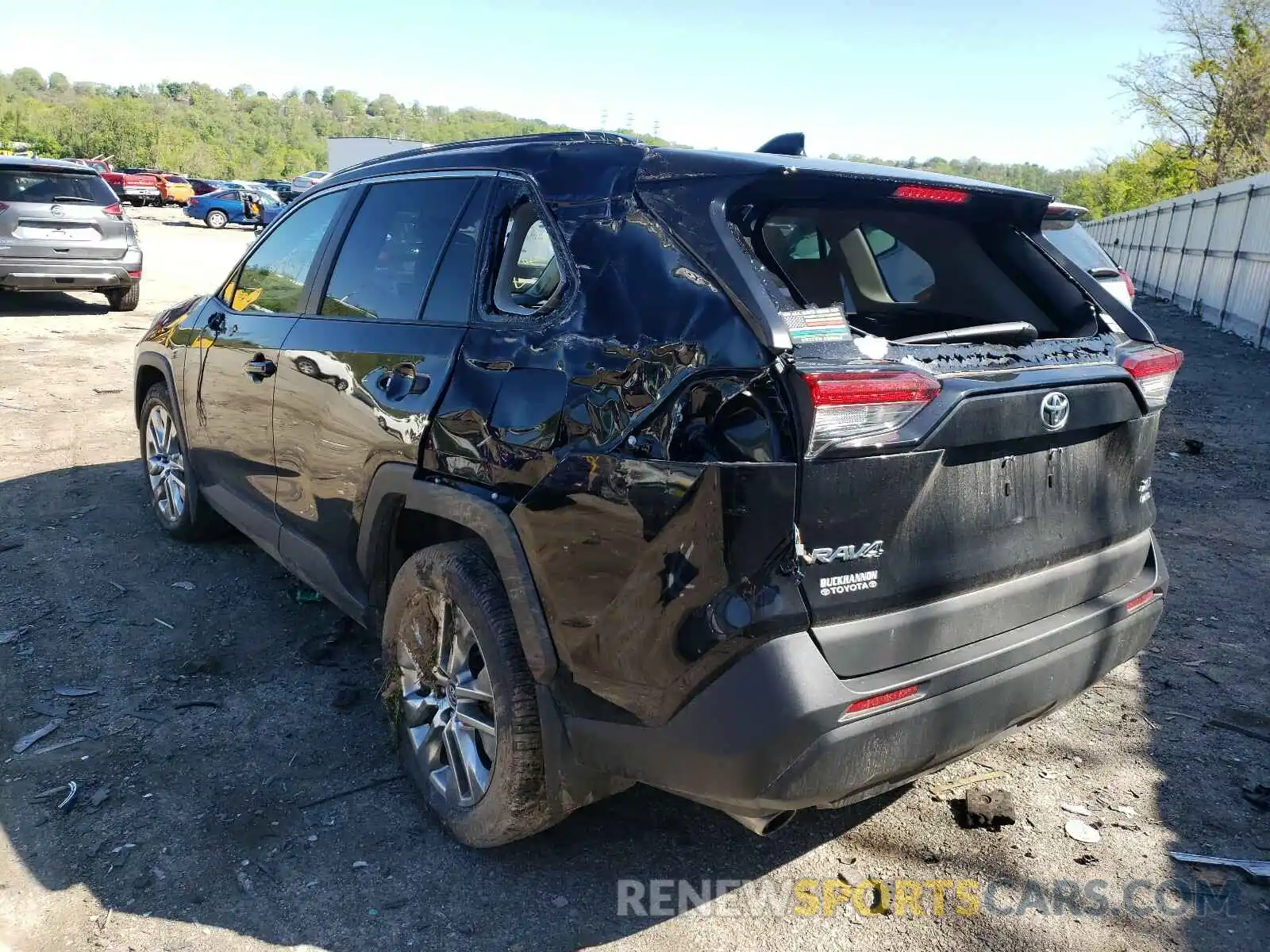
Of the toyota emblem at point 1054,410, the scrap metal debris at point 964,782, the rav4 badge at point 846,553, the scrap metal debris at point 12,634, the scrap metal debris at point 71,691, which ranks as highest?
the toyota emblem at point 1054,410

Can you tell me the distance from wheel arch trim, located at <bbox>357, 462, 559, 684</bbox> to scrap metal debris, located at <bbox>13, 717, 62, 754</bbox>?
4.53 feet

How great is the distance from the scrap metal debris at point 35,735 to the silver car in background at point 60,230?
1099cm

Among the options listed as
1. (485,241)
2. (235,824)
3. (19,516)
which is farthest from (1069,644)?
(19,516)

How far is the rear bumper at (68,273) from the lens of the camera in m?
12.4

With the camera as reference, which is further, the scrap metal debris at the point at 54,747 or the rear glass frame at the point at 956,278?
the scrap metal debris at the point at 54,747

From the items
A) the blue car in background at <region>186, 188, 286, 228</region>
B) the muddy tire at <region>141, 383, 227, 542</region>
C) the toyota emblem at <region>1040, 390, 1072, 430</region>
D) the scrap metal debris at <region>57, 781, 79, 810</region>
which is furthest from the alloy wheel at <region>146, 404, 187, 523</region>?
the blue car in background at <region>186, 188, 286, 228</region>

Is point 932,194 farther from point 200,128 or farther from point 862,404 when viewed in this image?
point 200,128

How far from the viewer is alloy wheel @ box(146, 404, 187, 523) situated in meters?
5.19

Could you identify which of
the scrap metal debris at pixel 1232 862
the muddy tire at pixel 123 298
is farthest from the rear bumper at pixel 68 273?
the scrap metal debris at pixel 1232 862

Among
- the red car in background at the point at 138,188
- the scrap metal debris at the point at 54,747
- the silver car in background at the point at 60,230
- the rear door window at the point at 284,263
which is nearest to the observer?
the scrap metal debris at the point at 54,747

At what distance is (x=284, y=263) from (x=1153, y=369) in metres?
3.31

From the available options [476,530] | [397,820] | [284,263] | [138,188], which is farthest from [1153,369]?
[138,188]

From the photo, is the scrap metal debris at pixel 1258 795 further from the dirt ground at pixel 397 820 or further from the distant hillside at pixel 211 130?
the distant hillside at pixel 211 130

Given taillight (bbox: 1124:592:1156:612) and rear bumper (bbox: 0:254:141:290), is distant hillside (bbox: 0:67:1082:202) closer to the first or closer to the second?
rear bumper (bbox: 0:254:141:290)
